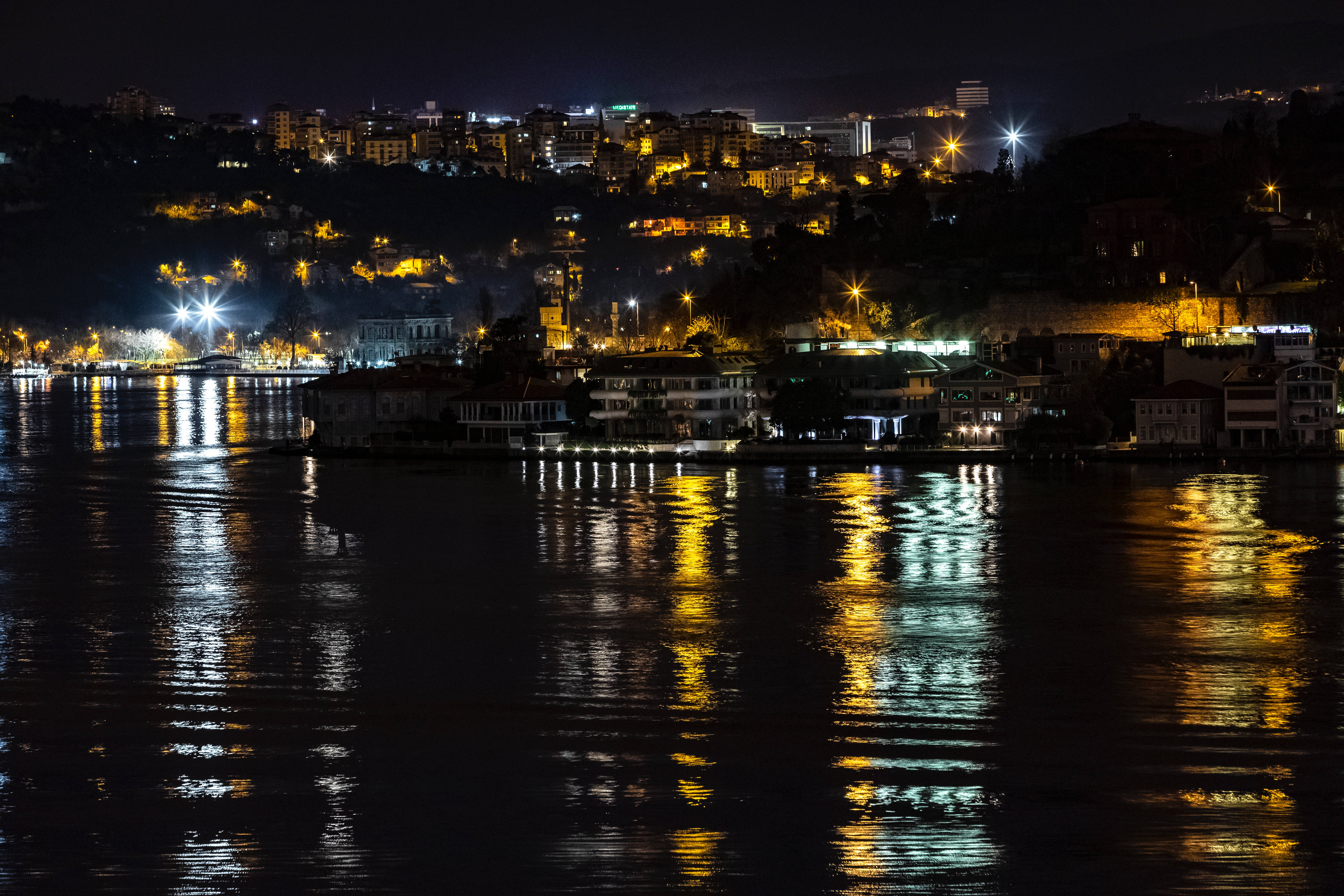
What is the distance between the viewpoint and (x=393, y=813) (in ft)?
19.4

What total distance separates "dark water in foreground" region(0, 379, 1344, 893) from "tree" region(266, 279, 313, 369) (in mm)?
54702

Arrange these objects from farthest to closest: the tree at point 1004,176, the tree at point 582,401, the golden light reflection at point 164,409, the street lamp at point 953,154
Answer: the street lamp at point 953,154, the tree at point 1004,176, the golden light reflection at point 164,409, the tree at point 582,401

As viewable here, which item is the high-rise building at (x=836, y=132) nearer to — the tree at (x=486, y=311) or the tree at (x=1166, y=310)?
the tree at (x=486, y=311)

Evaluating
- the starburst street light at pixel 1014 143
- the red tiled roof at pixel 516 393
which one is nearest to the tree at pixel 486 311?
the red tiled roof at pixel 516 393

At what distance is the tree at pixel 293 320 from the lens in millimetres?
68812

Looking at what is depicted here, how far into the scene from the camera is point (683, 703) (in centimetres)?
746

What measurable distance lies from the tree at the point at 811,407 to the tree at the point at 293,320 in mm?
48616

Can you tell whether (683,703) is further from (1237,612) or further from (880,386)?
(880,386)

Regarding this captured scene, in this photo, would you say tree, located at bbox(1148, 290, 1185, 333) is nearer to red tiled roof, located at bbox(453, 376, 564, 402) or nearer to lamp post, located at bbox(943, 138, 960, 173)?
red tiled roof, located at bbox(453, 376, 564, 402)

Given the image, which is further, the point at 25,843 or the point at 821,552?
the point at 821,552

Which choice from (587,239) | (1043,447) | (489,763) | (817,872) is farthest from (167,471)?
(587,239)

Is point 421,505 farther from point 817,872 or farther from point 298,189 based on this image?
point 298,189

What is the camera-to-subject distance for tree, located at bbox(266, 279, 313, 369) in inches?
2709

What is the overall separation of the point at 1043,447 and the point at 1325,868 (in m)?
15.8
